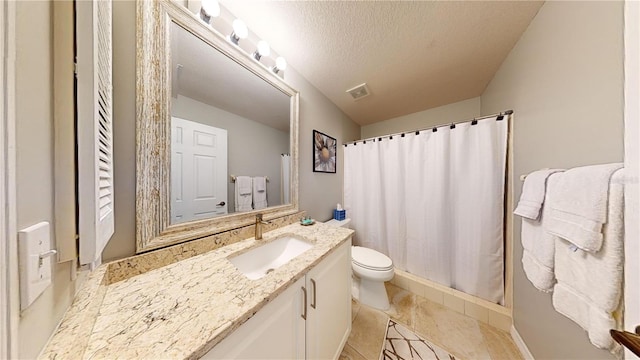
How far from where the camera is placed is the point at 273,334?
610mm

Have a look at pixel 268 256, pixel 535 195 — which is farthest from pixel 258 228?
pixel 535 195

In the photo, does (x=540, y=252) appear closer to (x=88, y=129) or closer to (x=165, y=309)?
(x=165, y=309)

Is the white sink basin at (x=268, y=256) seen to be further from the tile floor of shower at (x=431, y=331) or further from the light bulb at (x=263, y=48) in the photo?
the light bulb at (x=263, y=48)

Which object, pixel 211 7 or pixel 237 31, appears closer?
pixel 211 7

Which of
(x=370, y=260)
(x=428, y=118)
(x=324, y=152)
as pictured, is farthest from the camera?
(x=428, y=118)

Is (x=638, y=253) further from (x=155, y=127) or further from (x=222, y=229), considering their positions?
(x=155, y=127)

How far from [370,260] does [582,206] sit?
47.9 inches

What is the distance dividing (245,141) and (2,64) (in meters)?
0.90

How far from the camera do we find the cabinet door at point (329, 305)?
80 cm

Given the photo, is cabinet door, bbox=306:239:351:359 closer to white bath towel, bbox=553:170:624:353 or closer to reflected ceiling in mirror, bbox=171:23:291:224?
reflected ceiling in mirror, bbox=171:23:291:224

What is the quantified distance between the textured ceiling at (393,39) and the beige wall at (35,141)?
0.93 meters

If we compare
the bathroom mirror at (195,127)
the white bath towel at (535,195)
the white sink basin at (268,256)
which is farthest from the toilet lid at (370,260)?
the white bath towel at (535,195)

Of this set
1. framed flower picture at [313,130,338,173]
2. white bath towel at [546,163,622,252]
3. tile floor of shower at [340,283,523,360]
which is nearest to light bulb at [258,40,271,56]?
framed flower picture at [313,130,338,173]

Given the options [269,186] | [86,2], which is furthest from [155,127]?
[269,186]
